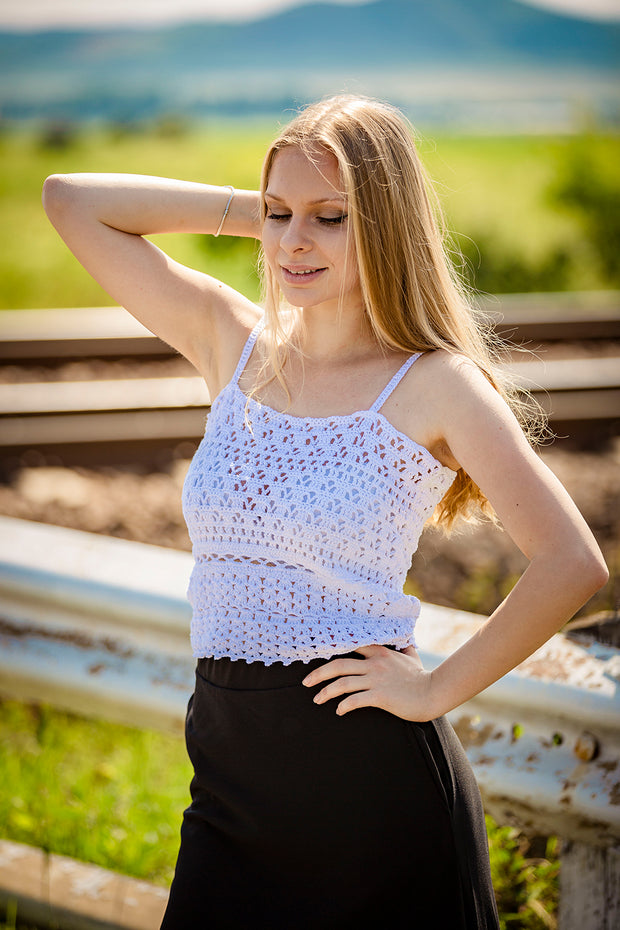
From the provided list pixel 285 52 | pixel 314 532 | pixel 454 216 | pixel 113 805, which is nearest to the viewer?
pixel 314 532

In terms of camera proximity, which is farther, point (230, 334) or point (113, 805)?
point (113, 805)

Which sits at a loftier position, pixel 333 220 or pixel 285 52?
pixel 285 52

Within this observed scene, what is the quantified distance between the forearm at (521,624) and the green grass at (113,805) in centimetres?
118

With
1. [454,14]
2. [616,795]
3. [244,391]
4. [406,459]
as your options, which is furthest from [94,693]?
[454,14]

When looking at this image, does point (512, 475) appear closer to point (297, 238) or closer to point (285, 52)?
point (297, 238)

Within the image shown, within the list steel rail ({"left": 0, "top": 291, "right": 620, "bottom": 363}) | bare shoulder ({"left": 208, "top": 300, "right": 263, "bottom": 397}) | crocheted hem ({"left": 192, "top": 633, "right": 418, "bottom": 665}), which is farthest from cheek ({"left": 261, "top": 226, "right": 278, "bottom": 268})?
steel rail ({"left": 0, "top": 291, "right": 620, "bottom": 363})

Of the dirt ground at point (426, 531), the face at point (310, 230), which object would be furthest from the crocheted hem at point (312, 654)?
the dirt ground at point (426, 531)

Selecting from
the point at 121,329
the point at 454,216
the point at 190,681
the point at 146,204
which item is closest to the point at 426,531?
the point at 190,681

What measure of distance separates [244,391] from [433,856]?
1.04 meters

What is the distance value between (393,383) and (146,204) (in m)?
0.79

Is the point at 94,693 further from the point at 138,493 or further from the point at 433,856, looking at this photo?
the point at 138,493

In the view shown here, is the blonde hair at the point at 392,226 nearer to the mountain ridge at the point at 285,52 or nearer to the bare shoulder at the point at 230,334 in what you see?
the bare shoulder at the point at 230,334

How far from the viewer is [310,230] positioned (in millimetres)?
1883

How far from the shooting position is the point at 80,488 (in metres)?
5.63
